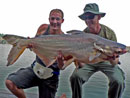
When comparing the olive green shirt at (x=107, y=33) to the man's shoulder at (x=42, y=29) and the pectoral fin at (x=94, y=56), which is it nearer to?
the man's shoulder at (x=42, y=29)

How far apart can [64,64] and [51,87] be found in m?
1.05

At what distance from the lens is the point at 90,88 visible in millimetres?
22266

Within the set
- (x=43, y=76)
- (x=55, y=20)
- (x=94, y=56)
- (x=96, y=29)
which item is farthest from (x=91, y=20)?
(x=43, y=76)

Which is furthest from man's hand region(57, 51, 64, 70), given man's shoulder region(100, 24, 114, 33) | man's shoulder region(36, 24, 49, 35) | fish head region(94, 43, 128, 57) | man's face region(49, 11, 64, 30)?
man's shoulder region(100, 24, 114, 33)

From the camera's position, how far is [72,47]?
16.3ft

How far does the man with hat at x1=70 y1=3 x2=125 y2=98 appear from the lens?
5750 mm

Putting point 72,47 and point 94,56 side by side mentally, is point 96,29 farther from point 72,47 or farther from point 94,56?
point 94,56

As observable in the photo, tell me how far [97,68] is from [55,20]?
1.83 meters

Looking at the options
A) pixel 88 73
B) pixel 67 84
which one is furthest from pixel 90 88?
pixel 88 73

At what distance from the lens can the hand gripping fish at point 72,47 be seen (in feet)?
15.9

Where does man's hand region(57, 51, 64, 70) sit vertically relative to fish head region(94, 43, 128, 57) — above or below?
below

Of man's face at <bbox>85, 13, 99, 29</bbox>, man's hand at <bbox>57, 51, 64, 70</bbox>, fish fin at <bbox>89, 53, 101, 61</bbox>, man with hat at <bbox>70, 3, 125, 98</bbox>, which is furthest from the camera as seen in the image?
man's face at <bbox>85, 13, 99, 29</bbox>

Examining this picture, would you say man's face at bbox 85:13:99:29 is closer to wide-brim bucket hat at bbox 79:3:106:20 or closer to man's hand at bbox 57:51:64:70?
wide-brim bucket hat at bbox 79:3:106:20

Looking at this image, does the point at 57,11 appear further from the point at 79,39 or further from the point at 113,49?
the point at 113,49
